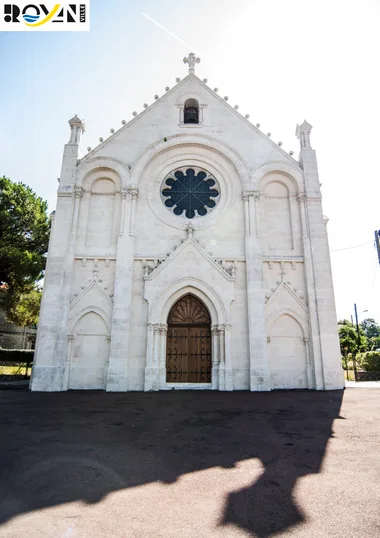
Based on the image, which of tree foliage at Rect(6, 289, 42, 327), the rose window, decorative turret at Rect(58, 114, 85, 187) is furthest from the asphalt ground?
tree foliage at Rect(6, 289, 42, 327)

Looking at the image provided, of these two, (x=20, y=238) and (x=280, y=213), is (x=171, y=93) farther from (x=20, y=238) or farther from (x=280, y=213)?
(x=20, y=238)

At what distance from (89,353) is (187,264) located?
5708mm

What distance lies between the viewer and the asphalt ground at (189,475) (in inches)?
110

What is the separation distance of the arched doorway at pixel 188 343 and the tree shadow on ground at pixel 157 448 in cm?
384

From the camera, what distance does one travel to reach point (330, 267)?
1413 centimetres

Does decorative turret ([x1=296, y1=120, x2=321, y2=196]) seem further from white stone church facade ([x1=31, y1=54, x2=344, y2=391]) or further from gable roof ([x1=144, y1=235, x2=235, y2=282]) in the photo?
gable roof ([x1=144, y1=235, x2=235, y2=282])

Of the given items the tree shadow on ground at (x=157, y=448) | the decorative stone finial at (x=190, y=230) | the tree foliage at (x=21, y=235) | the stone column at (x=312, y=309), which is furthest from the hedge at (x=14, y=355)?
the stone column at (x=312, y=309)

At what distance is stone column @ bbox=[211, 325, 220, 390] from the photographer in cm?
1295

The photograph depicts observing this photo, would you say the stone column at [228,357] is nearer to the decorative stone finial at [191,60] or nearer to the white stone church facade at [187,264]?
the white stone church facade at [187,264]

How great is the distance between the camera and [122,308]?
13.5 meters

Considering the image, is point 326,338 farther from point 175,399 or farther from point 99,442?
point 99,442

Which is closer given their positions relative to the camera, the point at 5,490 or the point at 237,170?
the point at 5,490

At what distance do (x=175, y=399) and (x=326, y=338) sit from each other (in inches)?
281

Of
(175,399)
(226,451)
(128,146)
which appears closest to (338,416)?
(226,451)
